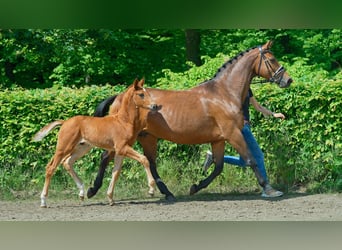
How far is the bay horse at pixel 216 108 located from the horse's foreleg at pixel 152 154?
18 centimetres

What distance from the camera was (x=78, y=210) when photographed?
7613mm

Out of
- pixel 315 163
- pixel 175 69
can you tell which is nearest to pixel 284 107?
pixel 315 163

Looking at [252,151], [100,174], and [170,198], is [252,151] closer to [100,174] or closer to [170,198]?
[170,198]

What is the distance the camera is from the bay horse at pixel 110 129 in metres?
7.68

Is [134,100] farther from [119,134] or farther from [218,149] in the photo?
[218,149]

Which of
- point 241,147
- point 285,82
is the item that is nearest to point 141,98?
point 241,147

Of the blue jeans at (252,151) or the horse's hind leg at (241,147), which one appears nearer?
the horse's hind leg at (241,147)

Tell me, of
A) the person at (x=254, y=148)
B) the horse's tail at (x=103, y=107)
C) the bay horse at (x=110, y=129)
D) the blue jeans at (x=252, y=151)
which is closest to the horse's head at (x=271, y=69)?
the person at (x=254, y=148)

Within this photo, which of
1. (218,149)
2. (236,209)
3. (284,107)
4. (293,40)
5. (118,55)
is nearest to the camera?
(236,209)

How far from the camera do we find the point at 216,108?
807 centimetres

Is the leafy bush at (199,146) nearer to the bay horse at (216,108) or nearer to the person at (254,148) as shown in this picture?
the person at (254,148)

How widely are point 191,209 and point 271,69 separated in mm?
2224

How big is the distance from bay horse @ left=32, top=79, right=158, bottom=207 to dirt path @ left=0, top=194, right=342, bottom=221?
1.38 ft

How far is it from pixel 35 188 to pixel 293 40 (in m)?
10.6
